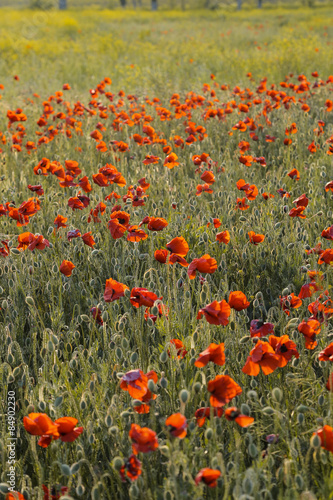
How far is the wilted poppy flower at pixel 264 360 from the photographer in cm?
121

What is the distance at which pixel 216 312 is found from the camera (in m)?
1.30

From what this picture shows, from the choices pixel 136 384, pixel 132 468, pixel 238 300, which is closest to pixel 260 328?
pixel 238 300

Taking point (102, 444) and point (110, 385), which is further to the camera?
point (110, 385)

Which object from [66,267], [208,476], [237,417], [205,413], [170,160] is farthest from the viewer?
[170,160]

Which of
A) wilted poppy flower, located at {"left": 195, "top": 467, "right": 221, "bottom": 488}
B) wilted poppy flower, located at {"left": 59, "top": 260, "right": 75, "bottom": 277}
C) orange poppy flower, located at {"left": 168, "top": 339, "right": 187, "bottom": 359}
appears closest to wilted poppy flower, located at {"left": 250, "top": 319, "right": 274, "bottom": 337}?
orange poppy flower, located at {"left": 168, "top": 339, "right": 187, "bottom": 359}

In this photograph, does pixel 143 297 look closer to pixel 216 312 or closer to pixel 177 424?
pixel 216 312

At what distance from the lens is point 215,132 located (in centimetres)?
470

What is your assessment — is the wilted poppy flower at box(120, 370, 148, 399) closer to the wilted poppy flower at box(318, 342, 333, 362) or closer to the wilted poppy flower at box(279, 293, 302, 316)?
the wilted poppy flower at box(318, 342, 333, 362)

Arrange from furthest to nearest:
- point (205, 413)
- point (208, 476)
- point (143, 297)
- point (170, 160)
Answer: point (170, 160) → point (143, 297) → point (205, 413) → point (208, 476)

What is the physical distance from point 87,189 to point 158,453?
1.61 metres

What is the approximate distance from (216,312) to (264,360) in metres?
0.19

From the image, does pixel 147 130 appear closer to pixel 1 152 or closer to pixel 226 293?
pixel 1 152

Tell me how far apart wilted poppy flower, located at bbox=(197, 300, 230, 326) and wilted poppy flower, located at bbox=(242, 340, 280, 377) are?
12 cm

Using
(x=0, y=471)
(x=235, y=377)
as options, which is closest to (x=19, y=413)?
(x=0, y=471)
